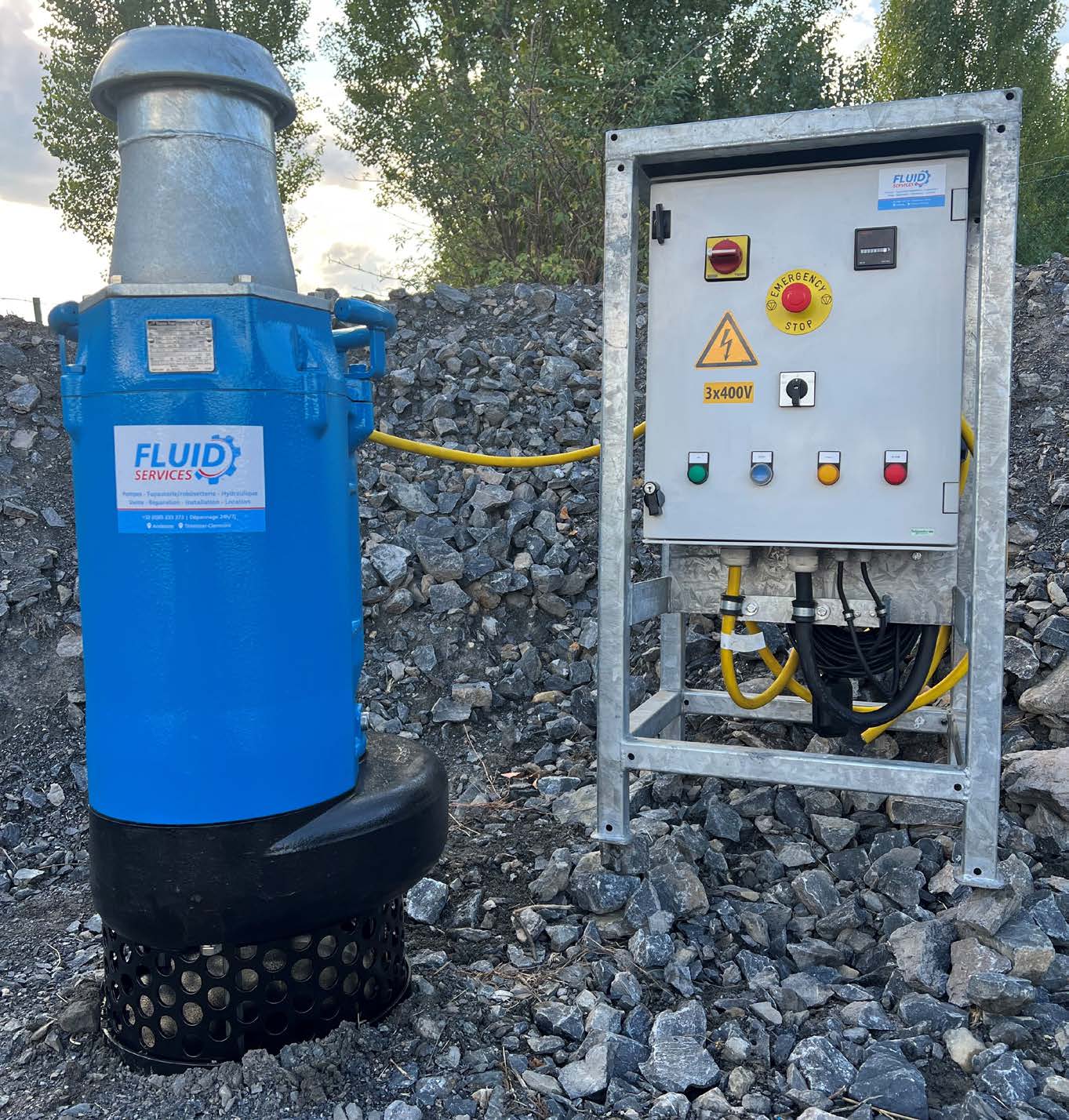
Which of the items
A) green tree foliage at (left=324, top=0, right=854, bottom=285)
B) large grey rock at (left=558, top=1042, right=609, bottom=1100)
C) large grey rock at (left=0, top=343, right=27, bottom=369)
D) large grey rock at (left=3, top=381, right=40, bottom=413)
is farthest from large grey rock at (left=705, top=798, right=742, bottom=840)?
green tree foliage at (left=324, top=0, right=854, bottom=285)

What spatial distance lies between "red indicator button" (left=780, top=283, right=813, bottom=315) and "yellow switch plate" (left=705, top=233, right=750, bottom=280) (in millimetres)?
126

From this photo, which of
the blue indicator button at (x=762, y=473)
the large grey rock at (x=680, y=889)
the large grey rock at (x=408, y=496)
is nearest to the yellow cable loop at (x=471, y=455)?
the blue indicator button at (x=762, y=473)

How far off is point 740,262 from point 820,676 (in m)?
1.16

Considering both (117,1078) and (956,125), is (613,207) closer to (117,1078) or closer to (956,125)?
(956,125)

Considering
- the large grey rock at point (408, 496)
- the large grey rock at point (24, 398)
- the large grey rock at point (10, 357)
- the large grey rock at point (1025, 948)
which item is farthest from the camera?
the large grey rock at point (10, 357)

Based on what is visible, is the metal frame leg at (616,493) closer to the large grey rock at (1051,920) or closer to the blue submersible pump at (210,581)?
the blue submersible pump at (210,581)

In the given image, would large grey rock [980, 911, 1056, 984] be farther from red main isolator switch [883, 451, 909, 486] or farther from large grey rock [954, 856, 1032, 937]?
red main isolator switch [883, 451, 909, 486]

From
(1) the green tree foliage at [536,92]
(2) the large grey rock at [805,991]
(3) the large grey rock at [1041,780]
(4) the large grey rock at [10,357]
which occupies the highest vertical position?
(1) the green tree foliage at [536,92]

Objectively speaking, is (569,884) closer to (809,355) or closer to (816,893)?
(816,893)

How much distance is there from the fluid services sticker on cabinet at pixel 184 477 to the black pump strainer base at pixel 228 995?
84 cm

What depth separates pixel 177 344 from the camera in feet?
6.22

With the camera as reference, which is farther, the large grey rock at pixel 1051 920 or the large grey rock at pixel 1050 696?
the large grey rock at pixel 1050 696

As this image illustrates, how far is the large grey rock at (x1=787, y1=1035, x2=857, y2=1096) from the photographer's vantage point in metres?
2.05

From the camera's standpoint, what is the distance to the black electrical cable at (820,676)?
2.79 metres
